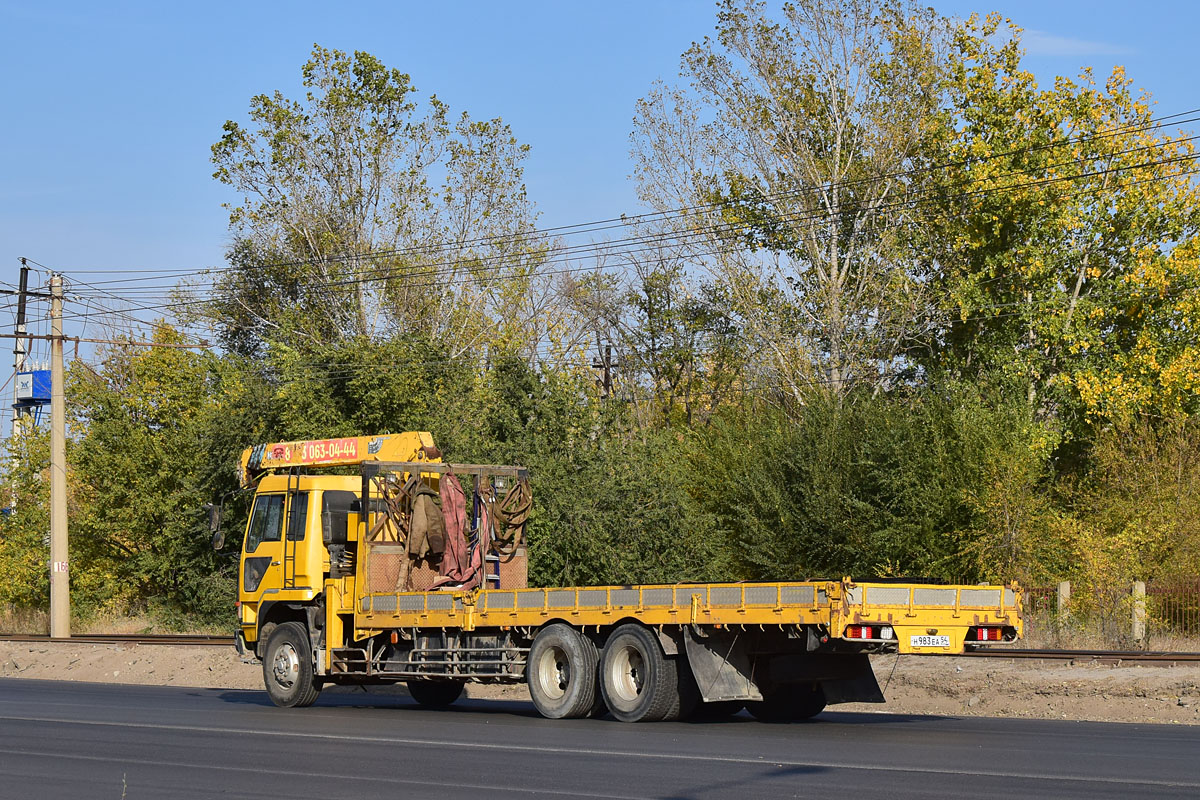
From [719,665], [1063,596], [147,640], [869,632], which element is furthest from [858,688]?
[147,640]

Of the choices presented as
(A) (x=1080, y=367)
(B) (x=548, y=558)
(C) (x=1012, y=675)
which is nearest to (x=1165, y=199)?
(A) (x=1080, y=367)

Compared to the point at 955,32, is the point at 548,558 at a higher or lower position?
lower

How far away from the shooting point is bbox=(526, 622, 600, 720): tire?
627 inches

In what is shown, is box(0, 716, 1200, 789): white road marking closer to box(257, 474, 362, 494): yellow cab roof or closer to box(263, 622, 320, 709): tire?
box(263, 622, 320, 709): tire

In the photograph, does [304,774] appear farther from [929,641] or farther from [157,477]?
[157,477]

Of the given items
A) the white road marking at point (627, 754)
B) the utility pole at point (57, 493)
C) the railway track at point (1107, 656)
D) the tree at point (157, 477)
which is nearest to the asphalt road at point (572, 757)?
the white road marking at point (627, 754)

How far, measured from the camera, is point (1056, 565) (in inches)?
1228

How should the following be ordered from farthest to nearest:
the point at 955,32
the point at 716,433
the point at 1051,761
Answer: the point at 955,32 < the point at 716,433 < the point at 1051,761

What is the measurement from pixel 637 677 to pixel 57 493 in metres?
26.6

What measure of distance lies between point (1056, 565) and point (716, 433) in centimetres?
1085

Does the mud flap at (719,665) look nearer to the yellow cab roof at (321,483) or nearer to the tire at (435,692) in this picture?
the tire at (435,692)

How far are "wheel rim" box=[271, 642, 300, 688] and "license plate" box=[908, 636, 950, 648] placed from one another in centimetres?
872

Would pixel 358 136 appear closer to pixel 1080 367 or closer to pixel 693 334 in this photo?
pixel 693 334

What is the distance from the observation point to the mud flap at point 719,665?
49.1 feet
